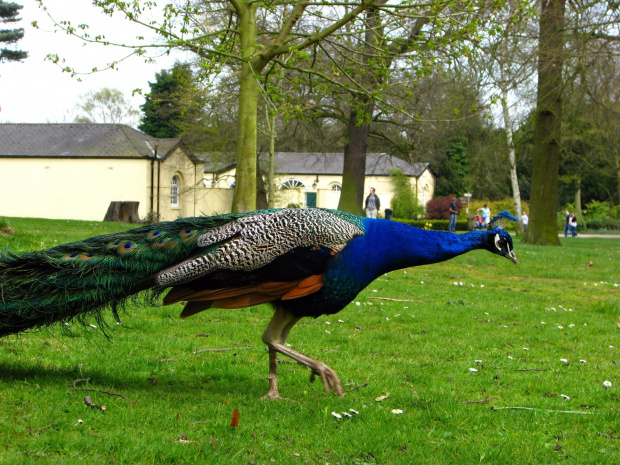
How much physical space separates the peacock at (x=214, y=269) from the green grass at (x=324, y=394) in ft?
1.15

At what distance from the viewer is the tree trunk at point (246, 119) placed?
13047mm

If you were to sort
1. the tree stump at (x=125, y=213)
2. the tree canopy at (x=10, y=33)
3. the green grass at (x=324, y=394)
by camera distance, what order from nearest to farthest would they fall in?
the green grass at (x=324, y=394) < the tree canopy at (x=10, y=33) < the tree stump at (x=125, y=213)

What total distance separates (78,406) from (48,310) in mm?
835

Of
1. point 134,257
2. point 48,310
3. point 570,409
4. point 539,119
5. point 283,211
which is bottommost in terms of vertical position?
point 570,409

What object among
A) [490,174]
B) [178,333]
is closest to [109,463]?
[178,333]

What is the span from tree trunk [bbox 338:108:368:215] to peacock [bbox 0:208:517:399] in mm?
20248

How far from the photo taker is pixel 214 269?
4.88 m

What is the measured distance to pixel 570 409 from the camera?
517 centimetres

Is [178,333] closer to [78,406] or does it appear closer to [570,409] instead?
[78,406]

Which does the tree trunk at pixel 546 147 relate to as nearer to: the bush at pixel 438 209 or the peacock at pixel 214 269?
the peacock at pixel 214 269

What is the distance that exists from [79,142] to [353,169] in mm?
21532

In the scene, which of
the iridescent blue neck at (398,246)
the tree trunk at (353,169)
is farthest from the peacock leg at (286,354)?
the tree trunk at (353,169)

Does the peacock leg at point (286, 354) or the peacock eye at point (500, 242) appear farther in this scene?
the peacock eye at point (500, 242)

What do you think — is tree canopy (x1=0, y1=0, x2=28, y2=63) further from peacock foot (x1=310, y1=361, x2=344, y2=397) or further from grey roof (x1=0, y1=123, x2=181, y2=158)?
peacock foot (x1=310, y1=361, x2=344, y2=397)
